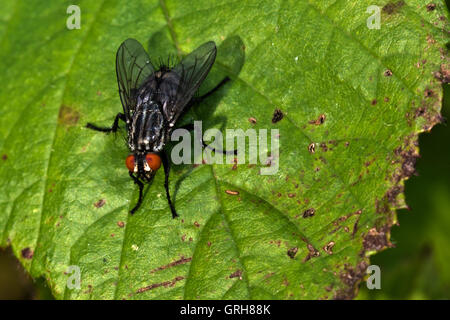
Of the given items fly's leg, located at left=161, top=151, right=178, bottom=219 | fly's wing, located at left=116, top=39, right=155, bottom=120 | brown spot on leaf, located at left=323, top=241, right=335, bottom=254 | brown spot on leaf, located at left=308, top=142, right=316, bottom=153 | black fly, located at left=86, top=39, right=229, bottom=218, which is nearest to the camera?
brown spot on leaf, located at left=323, top=241, right=335, bottom=254

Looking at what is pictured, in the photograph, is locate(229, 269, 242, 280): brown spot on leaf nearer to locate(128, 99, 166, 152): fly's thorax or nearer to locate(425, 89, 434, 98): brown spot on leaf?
locate(128, 99, 166, 152): fly's thorax

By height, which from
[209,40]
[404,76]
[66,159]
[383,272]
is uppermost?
[209,40]

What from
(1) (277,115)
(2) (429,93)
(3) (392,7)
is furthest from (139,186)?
(3) (392,7)

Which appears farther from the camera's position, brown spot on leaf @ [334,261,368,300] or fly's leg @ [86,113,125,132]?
fly's leg @ [86,113,125,132]

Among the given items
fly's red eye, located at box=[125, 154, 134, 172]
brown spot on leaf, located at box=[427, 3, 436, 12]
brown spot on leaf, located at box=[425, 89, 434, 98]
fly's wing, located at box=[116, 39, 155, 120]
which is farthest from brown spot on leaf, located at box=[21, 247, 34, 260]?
brown spot on leaf, located at box=[427, 3, 436, 12]

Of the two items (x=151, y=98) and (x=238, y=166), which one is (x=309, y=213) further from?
(x=151, y=98)

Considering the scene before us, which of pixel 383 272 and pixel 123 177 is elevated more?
pixel 123 177

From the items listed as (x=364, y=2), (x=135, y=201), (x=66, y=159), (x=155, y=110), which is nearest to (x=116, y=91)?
(x=155, y=110)
